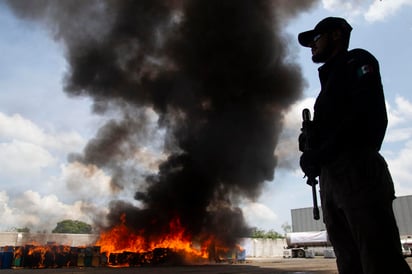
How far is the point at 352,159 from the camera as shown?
65.5 inches

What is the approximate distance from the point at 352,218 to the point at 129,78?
22.6 m

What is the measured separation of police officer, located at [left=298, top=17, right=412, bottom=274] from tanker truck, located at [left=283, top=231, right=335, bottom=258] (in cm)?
3119

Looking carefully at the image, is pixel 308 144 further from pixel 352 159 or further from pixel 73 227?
pixel 73 227

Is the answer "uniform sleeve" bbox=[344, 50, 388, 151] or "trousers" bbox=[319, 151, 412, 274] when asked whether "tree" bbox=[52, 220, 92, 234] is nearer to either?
"trousers" bbox=[319, 151, 412, 274]

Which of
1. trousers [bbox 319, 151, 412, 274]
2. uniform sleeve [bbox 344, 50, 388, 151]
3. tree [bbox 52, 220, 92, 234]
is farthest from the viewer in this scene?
tree [bbox 52, 220, 92, 234]

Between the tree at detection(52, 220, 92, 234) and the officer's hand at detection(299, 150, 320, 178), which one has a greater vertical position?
the tree at detection(52, 220, 92, 234)

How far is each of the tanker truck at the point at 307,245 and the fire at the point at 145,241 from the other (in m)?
16.0

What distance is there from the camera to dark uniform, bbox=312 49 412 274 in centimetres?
149

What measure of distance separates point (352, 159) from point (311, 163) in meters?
0.22

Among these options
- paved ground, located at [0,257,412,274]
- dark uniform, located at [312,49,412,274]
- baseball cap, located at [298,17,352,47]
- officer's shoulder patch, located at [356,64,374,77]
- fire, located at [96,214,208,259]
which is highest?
baseball cap, located at [298,17,352,47]

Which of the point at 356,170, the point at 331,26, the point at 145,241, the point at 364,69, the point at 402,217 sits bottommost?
the point at 145,241

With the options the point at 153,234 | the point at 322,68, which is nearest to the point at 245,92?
the point at 153,234

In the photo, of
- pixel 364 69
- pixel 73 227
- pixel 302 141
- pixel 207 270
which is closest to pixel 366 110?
pixel 364 69

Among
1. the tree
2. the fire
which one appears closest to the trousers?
the fire
